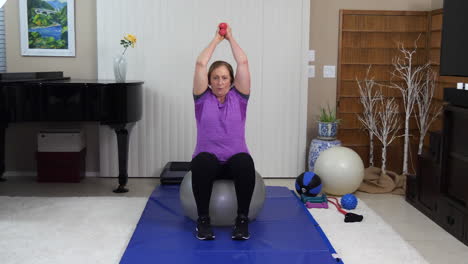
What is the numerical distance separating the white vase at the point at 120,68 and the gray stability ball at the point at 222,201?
5.06 ft

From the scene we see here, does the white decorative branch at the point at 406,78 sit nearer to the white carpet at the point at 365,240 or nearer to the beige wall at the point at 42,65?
the white carpet at the point at 365,240

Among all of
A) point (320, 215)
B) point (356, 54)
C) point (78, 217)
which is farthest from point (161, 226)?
point (356, 54)

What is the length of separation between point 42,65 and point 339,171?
293 cm

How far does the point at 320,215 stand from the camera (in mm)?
3756

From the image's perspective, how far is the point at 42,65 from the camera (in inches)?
192

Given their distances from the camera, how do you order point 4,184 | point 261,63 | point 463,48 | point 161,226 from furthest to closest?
point 261,63 → point 4,184 → point 463,48 → point 161,226

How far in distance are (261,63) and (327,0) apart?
35.7 inches

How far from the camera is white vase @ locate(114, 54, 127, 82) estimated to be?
440cm

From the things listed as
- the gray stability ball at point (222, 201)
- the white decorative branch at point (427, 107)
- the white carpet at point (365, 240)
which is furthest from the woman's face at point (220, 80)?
the white decorative branch at point (427, 107)

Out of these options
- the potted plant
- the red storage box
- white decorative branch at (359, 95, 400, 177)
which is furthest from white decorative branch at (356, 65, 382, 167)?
the red storage box

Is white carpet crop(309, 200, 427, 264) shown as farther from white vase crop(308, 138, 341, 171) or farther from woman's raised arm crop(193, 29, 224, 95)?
woman's raised arm crop(193, 29, 224, 95)

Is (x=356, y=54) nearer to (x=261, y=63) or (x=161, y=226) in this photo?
(x=261, y=63)

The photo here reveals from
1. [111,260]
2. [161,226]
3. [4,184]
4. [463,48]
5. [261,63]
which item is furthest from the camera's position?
[261,63]

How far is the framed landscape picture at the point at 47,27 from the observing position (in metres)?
4.76
